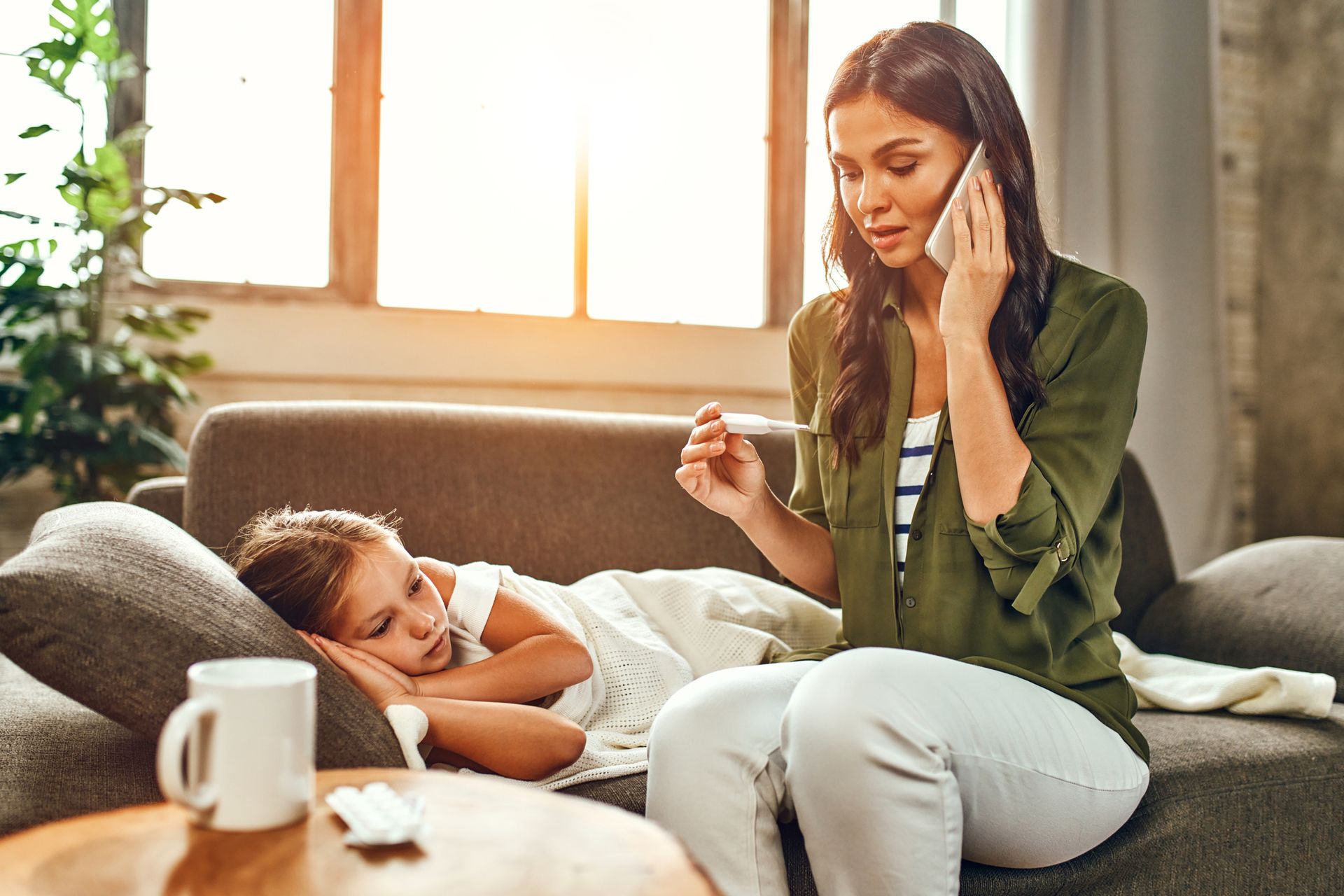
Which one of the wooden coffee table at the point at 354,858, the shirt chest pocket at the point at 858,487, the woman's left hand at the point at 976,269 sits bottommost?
the wooden coffee table at the point at 354,858

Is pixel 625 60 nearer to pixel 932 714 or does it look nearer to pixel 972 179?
pixel 972 179

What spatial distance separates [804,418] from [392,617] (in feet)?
2.15

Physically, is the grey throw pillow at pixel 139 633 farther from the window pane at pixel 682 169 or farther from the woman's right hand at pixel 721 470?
the window pane at pixel 682 169

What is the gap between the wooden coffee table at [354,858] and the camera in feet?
1.96

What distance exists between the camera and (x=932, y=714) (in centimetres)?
102

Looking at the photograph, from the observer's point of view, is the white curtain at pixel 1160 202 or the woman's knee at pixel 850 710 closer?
the woman's knee at pixel 850 710

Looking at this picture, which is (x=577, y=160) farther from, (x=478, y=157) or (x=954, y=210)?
(x=954, y=210)

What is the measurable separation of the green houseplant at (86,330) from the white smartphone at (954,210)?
1473 mm

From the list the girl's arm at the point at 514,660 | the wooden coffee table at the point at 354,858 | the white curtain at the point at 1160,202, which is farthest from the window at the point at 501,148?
the wooden coffee table at the point at 354,858

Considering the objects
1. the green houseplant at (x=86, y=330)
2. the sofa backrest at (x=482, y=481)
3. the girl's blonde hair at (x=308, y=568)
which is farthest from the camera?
the green houseplant at (x=86, y=330)

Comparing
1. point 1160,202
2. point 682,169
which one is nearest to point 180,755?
point 682,169

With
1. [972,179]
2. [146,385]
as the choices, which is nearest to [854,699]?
[972,179]

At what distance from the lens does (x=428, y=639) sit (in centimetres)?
124

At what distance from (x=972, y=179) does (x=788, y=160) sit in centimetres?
178
